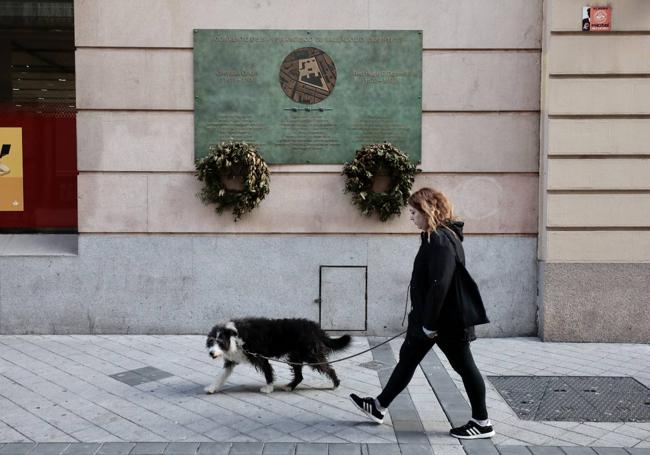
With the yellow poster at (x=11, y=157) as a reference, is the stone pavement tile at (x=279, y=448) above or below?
below

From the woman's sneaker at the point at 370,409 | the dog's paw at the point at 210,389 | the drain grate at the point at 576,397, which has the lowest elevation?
the drain grate at the point at 576,397

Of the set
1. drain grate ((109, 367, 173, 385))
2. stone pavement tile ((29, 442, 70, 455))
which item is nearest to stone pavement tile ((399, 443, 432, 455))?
stone pavement tile ((29, 442, 70, 455))

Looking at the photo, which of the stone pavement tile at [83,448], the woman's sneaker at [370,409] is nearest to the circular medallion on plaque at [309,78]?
the woman's sneaker at [370,409]

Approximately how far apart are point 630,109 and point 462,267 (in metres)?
4.44

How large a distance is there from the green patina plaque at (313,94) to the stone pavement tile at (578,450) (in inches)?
175

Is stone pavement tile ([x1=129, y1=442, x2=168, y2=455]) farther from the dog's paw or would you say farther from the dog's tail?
the dog's tail

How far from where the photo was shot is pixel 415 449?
5.09m

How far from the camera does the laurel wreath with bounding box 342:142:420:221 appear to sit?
8422 mm

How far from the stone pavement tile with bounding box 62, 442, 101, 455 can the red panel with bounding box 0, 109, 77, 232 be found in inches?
185

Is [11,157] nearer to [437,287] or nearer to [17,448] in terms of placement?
[17,448]

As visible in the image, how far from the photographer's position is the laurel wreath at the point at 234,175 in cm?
838

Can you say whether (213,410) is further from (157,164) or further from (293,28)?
(293,28)

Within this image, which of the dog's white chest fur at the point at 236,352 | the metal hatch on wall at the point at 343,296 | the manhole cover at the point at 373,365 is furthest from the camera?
the metal hatch on wall at the point at 343,296

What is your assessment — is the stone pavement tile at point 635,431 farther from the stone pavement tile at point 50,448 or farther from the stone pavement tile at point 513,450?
the stone pavement tile at point 50,448
